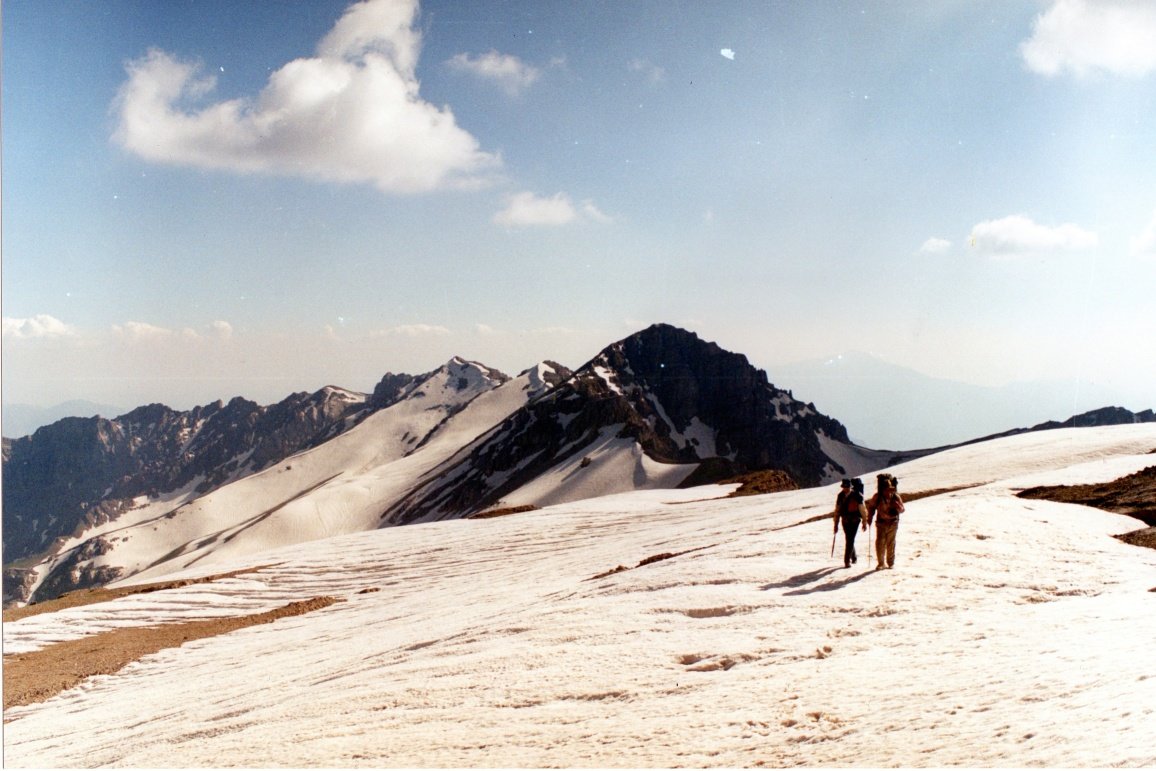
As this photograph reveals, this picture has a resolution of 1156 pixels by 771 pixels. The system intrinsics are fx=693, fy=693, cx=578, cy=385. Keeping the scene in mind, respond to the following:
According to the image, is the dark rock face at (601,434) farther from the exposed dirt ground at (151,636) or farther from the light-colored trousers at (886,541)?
the light-colored trousers at (886,541)

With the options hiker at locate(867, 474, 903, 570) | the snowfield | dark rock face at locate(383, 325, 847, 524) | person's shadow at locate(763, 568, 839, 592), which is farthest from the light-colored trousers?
dark rock face at locate(383, 325, 847, 524)

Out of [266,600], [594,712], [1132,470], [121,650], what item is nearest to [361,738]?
[594,712]

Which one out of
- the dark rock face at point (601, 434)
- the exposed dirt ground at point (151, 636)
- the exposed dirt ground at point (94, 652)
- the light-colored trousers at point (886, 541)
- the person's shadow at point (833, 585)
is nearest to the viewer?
the person's shadow at point (833, 585)

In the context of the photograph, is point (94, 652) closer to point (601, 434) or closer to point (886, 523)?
point (886, 523)

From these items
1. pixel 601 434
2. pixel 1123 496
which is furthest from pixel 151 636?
pixel 601 434

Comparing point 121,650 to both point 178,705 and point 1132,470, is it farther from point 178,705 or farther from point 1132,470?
point 1132,470

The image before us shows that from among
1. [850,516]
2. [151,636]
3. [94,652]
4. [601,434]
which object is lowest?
[151,636]

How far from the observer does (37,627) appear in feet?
109

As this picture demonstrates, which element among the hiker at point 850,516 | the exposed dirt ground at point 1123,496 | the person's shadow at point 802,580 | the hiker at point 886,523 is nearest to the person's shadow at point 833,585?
the person's shadow at point 802,580

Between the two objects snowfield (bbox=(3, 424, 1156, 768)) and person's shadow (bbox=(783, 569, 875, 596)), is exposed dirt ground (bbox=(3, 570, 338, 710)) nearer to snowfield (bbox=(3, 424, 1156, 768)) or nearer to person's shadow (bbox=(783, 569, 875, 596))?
snowfield (bbox=(3, 424, 1156, 768))

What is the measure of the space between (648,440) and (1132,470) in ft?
354

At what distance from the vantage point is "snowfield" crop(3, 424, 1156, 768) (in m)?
8.34

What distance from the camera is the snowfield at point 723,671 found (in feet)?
27.4

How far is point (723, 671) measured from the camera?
36.8 feet
